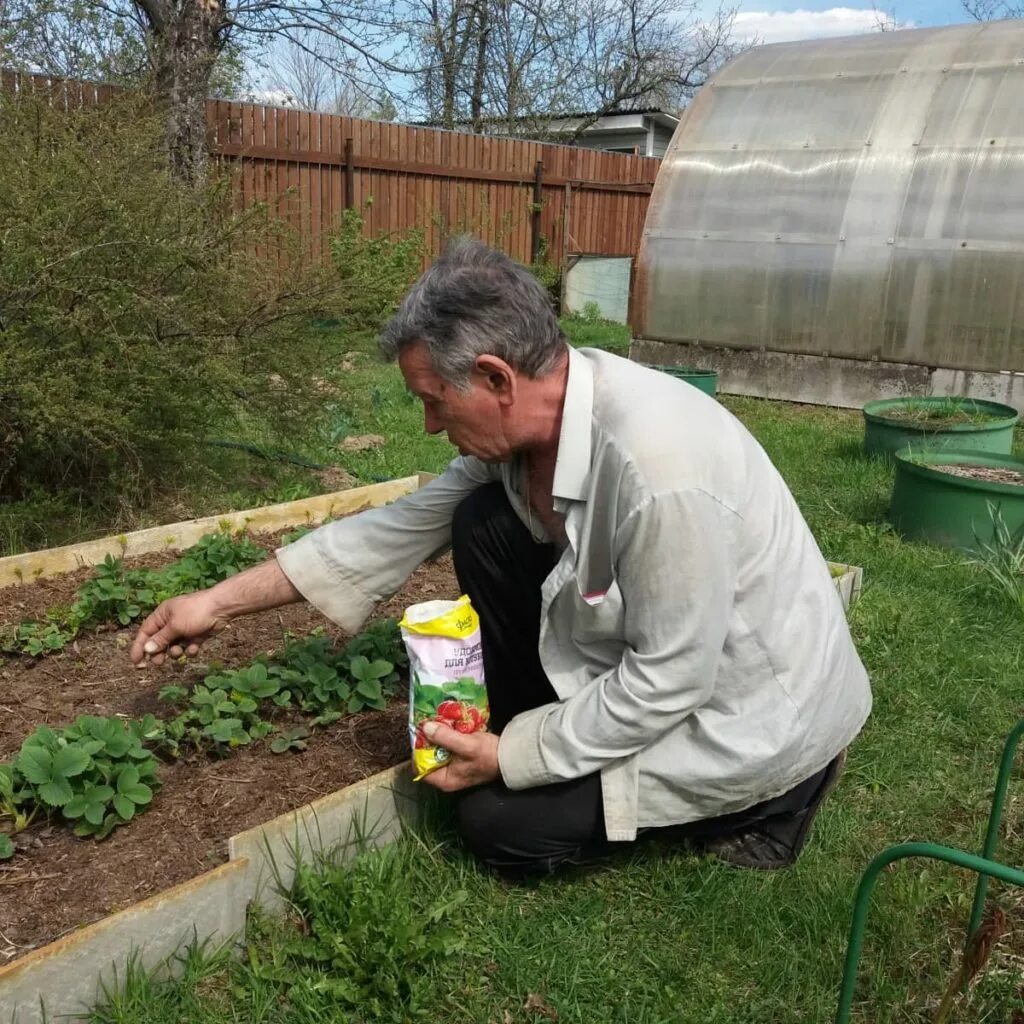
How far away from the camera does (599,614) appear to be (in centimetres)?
216

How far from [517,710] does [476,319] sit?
1192 mm

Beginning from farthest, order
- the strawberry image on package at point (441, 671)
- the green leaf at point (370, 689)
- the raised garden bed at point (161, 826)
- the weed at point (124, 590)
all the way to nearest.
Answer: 1. the weed at point (124, 590)
2. the green leaf at point (370, 689)
3. the strawberry image on package at point (441, 671)
4. the raised garden bed at point (161, 826)

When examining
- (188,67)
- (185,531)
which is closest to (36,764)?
(185,531)

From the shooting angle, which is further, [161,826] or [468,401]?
[161,826]

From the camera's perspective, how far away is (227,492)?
17.6 ft

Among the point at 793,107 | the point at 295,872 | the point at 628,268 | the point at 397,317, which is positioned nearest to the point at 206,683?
the point at 295,872

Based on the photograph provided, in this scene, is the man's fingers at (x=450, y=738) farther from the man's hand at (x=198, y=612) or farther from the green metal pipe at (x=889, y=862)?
the green metal pipe at (x=889, y=862)

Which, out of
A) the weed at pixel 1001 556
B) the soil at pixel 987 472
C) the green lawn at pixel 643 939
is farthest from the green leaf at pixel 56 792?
the soil at pixel 987 472

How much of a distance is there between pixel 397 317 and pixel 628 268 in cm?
1510

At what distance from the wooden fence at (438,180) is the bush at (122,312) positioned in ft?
12.6

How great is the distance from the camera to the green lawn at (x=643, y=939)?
2.02m

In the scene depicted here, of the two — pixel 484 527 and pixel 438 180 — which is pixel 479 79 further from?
pixel 484 527

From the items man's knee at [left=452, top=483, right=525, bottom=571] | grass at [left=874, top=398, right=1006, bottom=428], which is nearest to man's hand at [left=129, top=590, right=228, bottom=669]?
man's knee at [left=452, top=483, right=525, bottom=571]

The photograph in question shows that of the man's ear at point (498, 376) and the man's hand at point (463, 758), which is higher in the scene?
the man's ear at point (498, 376)
